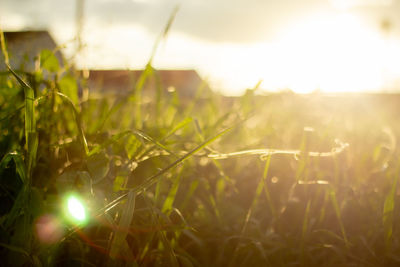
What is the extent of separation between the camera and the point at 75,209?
64cm

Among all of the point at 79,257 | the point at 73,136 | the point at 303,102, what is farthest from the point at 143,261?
the point at 303,102

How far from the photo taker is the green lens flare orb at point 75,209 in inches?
24.5

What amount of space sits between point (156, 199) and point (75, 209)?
0.20m

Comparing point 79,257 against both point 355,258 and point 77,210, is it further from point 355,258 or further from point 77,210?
point 355,258

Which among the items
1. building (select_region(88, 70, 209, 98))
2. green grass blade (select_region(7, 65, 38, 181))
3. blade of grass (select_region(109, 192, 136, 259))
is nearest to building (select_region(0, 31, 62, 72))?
building (select_region(88, 70, 209, 98))

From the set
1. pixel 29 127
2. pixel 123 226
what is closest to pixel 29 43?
pixel 29 127

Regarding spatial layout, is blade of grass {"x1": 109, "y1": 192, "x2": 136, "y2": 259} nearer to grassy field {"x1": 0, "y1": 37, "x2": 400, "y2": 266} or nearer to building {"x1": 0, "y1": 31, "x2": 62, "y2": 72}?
grassy field {"x1": 0, "y1": 37, "x2": 400, "y2": 266}

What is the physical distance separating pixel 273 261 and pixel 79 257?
0.44 meters

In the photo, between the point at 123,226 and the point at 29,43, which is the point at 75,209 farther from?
the point at 29,43

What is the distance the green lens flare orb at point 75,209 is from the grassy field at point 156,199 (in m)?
0.01

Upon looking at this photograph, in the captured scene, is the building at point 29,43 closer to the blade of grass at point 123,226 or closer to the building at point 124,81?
the building at point 124,81

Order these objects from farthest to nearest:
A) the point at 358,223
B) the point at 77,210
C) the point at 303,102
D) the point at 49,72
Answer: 1. the point at 303,102
2. the point at 49,72
3. the point at 358,223
4. the point at 77,210

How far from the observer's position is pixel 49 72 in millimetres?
1134

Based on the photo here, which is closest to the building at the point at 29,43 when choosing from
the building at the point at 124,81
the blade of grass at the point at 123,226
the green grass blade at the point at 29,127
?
the building at the point at 124,81
